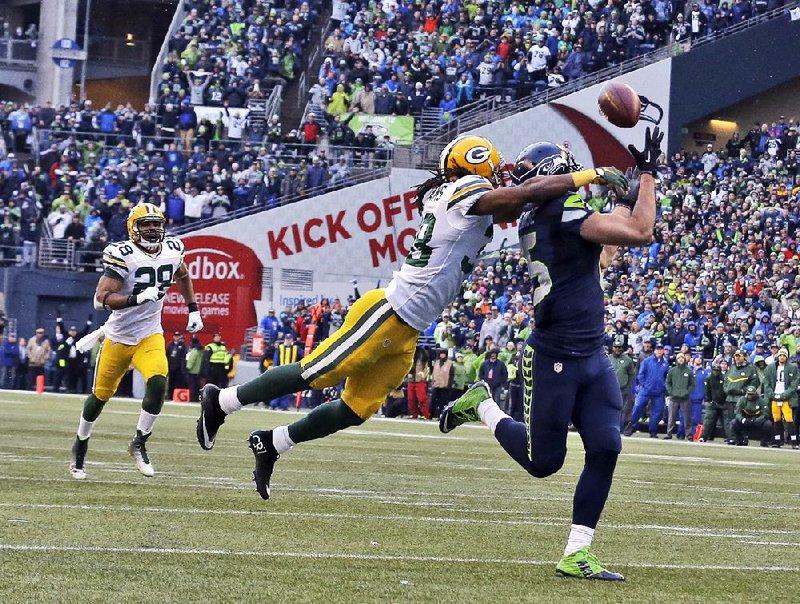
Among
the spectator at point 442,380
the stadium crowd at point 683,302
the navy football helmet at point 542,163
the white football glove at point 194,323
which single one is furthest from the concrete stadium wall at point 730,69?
the navy football helmet at point 542,163

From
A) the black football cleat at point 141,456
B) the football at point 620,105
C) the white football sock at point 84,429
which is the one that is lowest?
the black football cleat at point 141,456

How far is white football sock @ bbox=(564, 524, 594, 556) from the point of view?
575cm

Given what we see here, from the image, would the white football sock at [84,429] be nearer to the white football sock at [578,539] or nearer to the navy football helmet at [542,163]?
the navy football helmet at [542,163]

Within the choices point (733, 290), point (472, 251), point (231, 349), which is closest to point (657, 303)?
point (733, 290)

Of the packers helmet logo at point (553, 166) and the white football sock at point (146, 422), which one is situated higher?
the packers helmet logo at point (553, 166)

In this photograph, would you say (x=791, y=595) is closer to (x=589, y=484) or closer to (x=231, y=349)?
(x=589, y=484)

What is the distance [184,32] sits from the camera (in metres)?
33.8

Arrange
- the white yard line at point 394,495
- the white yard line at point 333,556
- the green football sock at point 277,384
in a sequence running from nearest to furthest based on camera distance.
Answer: the white yard line at point 333,556 < the green football sock at point 277,384 < the white yard line at point 394,495

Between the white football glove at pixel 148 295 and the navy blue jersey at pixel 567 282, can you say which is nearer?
the navy blue jersey at pixel 567 282

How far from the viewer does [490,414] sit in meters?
6.77

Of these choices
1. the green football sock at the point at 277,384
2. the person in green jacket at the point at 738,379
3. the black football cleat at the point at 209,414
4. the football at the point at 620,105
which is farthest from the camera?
the person in green jacket at the point at 738,379

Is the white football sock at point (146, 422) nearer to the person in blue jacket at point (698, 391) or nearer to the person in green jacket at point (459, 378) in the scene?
the person in blue jacket at point (698, 391)

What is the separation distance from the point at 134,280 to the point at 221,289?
63.5 ft

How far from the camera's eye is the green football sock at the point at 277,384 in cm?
689
